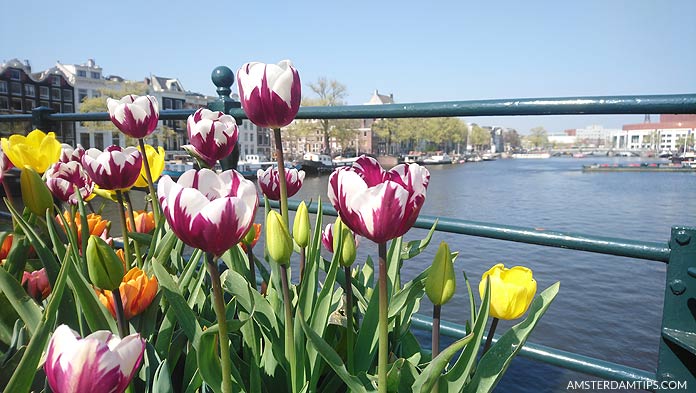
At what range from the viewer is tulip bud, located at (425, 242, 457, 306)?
676 mm

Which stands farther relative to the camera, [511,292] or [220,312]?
[511,292]

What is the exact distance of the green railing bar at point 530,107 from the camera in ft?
3.13

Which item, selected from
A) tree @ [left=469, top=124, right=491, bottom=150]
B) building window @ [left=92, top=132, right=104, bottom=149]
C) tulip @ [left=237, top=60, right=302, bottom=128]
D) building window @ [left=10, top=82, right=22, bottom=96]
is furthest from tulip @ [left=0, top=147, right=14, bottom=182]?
tree @ [left=469, top=124, right=491, bottom=150]

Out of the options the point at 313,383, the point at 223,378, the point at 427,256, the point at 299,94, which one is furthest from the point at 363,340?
the point at 427,256

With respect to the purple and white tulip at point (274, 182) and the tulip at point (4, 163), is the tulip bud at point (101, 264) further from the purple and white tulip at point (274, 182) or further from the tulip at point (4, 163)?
the tulip at point (4, 163)

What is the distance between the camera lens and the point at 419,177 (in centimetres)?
58

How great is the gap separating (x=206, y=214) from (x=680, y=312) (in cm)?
96

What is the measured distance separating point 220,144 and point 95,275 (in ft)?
1.15

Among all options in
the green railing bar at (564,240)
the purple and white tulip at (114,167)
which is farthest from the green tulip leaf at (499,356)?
the purple and white tulip at (114,167)

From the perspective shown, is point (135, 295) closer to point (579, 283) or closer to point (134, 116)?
point (134, 116)

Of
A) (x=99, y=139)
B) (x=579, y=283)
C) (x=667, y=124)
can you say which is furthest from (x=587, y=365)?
(x=667, y=124)

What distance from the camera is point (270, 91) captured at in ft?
2.30

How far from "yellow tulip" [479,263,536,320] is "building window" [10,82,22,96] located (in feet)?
111

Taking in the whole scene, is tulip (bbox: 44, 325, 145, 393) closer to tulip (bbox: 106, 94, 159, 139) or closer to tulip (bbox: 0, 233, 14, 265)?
tulip (bbox: 106, 94, 159, 139)
